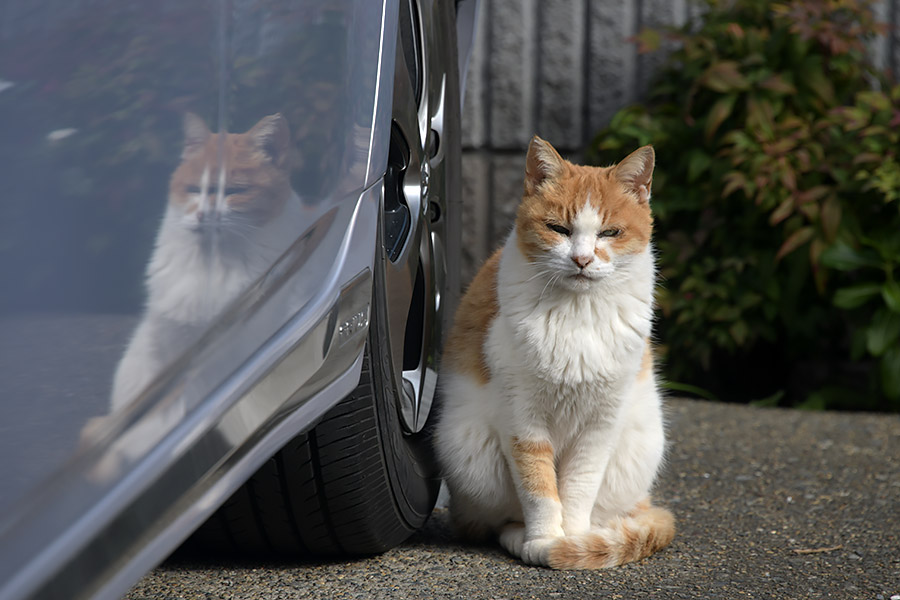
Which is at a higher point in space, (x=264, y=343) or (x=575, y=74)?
(x=575, y=74)

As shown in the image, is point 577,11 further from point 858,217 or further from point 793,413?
point 793,413

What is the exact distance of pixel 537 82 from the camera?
4.14 m

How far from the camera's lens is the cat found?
1789 millimetres

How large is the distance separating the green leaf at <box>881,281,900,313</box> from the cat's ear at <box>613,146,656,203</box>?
69.3 inches

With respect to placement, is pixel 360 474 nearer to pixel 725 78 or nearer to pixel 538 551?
pixel 538 551

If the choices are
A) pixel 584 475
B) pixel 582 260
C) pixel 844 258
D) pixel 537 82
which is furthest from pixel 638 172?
pixel 537 82

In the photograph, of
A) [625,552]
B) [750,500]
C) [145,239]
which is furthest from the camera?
[750,500]

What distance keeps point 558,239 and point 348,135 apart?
31.3 inches

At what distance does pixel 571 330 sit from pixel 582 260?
0.46 feet

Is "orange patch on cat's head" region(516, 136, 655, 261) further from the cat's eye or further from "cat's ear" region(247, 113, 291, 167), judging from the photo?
"cat's ear" region(247, 113, 291, 167)

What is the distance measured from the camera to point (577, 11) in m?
4.03

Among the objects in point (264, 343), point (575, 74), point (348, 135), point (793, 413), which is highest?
point (575, 74)

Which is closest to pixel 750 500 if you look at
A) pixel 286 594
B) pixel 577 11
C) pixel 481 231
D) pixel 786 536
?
pixel 786 536

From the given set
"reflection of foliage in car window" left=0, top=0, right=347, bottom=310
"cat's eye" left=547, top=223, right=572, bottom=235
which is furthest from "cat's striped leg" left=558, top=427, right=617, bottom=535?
"reflection of foliage in car window" left=0, top=0, right=347, bottom=310
